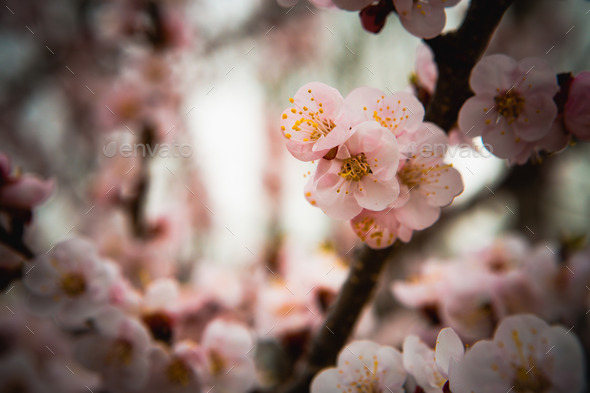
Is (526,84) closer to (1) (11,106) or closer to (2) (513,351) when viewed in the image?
(2) (513,351)

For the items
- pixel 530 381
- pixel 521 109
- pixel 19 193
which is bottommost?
pixel 530 381

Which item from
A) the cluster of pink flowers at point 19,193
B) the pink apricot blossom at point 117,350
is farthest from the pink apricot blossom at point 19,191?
the pink apricot blossom at point 117,350

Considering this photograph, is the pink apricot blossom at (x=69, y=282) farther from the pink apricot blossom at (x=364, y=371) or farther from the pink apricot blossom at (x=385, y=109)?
the pink apricot blossom at (x=385, y=109)

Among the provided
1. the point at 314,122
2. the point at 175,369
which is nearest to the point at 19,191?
the point at 175,369

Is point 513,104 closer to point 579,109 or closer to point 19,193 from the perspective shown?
point 579,109

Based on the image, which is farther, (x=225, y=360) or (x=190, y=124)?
(x=190, y=124)

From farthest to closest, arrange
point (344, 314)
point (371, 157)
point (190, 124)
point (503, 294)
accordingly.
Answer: point (190, 124) → point (503, 294) → point (344, 314) → point (371, 157)

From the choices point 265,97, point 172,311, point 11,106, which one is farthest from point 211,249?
point 172,311
